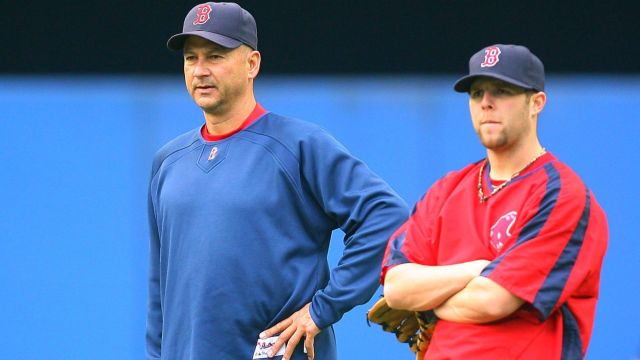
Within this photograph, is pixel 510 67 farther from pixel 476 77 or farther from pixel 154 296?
pixel 154 296

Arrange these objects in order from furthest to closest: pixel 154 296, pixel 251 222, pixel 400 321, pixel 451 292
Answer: pixel 154 296 → pixel 251 222 → pixel 400 321 → pixel 451 292

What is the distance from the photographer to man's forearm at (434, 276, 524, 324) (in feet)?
8.40

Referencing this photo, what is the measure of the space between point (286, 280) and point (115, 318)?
1800 millimetres

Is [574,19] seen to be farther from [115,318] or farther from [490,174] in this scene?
[490,174]

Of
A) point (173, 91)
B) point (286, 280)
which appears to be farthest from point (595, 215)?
point (173, 91)

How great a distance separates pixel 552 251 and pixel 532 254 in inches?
1.7

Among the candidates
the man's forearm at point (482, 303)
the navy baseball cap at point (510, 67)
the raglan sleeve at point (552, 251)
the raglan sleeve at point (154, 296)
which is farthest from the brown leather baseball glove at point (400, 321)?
the raglan sleeve at point (154, 296)

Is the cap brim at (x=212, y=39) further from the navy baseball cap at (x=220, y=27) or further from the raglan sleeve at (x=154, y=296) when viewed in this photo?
the raglan sleeve at (x=154, y=296)

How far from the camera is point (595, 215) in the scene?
8.55 ft

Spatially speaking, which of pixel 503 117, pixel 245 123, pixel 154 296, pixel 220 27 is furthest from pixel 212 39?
pixel 503 117

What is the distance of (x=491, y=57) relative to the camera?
2.75m

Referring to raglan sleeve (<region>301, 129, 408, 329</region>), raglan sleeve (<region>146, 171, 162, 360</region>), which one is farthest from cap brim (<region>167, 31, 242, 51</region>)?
raglan sleeve (<region>146, 171, 162, 360</region>)

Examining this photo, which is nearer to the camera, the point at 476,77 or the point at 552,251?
the point at 552,251

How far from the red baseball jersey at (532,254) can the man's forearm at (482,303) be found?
0.02 meters
